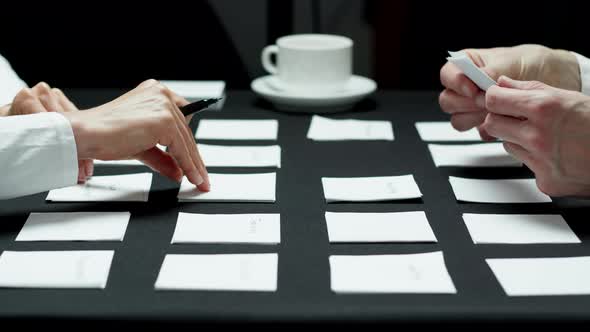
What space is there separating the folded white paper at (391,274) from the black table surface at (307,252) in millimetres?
12

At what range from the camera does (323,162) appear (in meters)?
1.27

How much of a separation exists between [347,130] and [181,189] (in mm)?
399

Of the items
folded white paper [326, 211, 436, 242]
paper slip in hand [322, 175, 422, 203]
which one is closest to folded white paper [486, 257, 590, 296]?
folded white paper [326, 211, 436, 242]

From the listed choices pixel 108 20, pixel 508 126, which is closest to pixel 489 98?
pixel 508 126

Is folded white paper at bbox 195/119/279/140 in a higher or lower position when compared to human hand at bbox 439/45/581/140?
lower

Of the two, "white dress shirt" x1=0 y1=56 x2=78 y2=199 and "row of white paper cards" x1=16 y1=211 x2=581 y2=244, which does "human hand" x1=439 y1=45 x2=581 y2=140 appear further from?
"white dress shirt" x1=0 y1=56 x2=78 y2=199

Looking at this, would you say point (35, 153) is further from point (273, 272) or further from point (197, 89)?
point (197, 89)

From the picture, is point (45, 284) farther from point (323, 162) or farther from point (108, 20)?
point (108, 20)

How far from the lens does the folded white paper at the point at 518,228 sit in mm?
984

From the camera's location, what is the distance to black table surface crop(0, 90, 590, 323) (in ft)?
2.65

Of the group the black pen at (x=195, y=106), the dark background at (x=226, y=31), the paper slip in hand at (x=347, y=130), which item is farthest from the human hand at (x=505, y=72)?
the dark background at (x=226, y=31)

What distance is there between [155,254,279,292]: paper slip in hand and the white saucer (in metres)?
0.65

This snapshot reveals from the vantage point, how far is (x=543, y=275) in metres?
0.89

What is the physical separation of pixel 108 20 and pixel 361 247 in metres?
1.07
